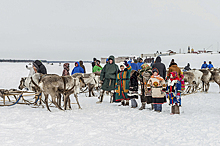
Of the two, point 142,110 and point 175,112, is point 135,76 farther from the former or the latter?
point 175,112

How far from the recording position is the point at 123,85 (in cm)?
804

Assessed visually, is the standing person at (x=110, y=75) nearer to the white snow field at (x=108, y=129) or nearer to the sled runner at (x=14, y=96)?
the white snow field at (x=108, y=129)

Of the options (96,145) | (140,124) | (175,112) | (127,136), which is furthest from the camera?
(175,112)

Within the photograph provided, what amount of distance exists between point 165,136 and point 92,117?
88.8 inches

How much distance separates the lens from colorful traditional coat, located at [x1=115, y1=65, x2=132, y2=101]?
798 centimetres

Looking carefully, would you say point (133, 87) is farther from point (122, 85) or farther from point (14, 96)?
point (14, 96)

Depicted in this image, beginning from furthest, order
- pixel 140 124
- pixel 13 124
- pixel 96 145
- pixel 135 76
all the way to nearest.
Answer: pixel 135 76, pixel 140 124, pixel 13 124, pixel 96 145

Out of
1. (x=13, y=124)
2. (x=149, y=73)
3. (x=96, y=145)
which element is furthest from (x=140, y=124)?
(x=13, y=124)

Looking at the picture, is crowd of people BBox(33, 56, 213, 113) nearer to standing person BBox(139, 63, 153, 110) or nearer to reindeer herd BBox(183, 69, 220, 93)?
standing person BBox(139, 63, 153, 110)

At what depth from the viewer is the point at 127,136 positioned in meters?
4.44

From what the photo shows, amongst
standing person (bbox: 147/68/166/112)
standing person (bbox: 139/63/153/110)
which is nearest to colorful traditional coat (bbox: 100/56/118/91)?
standing person (bbox: 139/63/153/110)

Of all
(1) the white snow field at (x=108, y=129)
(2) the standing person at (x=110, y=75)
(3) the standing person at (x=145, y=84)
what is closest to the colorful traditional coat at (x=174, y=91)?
(1) the white snow field at (x=108, y=129)

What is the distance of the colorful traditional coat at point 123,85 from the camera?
7.98 metres

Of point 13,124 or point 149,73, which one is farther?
point 149,73
